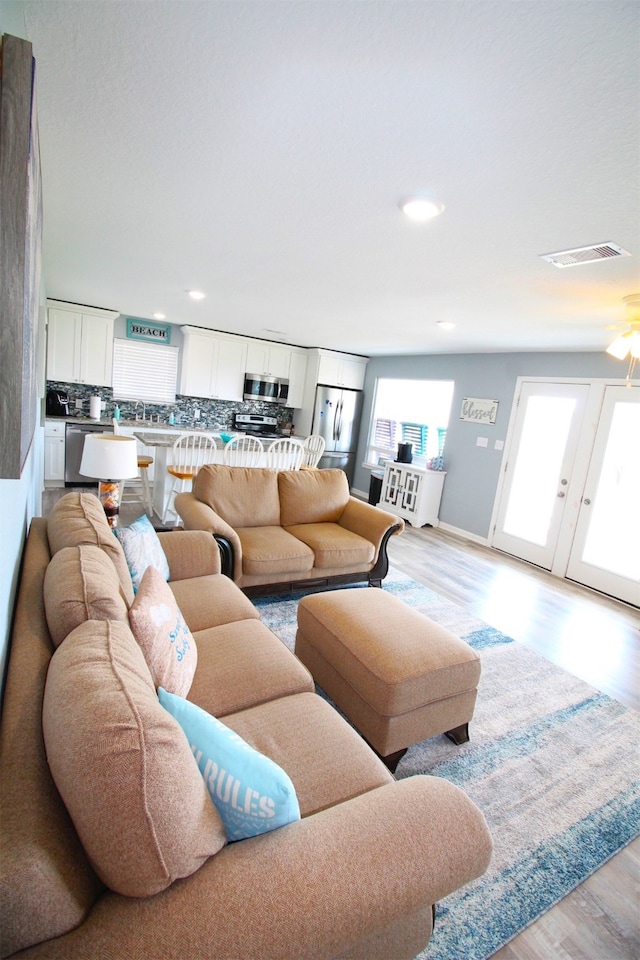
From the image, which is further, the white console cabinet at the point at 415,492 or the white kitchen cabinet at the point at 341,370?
the white kitchen cabinet at the point at 341,370

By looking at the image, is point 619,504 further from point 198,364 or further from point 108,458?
point 198,364

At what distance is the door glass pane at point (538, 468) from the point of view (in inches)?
182

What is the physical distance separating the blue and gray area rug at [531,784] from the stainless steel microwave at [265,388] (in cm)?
475

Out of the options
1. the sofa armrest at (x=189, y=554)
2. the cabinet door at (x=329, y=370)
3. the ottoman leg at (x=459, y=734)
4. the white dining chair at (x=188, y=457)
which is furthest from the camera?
the cabinet door at (x=329, y=370)

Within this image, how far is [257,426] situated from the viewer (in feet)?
24.0

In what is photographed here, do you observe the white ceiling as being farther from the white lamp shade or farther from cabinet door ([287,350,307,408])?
cabinet door ([287,350,307,408])

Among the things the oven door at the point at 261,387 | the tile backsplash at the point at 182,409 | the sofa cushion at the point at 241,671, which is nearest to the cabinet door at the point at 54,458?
the tile backsplash at the point at 182,409

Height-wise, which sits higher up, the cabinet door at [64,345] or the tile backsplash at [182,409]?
the cabinet door at [64,345]

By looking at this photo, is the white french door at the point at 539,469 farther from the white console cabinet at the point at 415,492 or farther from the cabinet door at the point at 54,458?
the cabinet door at the point at 54,458

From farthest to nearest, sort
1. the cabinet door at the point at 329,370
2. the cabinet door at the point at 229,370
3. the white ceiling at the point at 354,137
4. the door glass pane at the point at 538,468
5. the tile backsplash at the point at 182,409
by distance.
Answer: the cabinet door at the point at 329,370 < the cabinet door at the point at 229,370 < the tile backsplash at the point at 182,409 < the door glass pane at the point at 538,468 < the white ceiling at the point at 354,137

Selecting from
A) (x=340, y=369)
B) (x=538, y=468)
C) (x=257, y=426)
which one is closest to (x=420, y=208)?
(x=538, y=468)

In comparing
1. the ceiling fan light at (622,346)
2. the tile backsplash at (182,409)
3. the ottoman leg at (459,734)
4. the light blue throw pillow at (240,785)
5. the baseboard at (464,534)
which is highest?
the ceiling fan light at (622,346)

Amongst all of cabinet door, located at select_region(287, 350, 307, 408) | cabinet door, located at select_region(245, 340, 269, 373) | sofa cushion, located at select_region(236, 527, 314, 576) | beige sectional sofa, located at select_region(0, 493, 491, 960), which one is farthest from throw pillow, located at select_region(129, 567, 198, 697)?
cabinet door, located at select_region(287, 350, 307, 408)

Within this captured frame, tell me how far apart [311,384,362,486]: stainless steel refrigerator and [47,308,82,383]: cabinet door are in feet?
11.3
